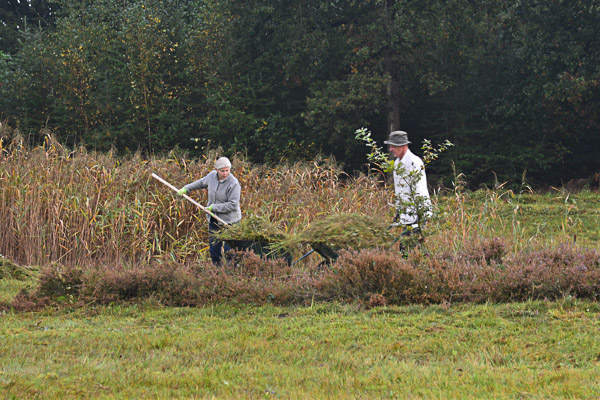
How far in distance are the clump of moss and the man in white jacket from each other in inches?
53.0

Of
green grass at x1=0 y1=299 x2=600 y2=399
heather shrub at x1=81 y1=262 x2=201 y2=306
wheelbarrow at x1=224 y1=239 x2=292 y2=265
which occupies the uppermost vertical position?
wheelbarrow at x1=224 y1=239 x2=292 y2=265

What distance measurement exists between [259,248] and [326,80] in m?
16.3

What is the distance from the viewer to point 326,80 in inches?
930

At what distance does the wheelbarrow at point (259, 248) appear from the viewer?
26.2ft

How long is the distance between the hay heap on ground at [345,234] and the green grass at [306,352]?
0.87m

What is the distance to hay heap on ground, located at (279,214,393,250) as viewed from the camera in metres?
7.43

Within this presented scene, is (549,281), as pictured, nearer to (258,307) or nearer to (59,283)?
(258,307)

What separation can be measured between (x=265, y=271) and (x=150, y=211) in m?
3.14

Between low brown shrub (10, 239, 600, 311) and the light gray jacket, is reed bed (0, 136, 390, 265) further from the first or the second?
low brown shrub (10, 239, 600, 311)

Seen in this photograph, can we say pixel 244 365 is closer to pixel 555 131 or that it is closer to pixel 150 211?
pixel 150 211

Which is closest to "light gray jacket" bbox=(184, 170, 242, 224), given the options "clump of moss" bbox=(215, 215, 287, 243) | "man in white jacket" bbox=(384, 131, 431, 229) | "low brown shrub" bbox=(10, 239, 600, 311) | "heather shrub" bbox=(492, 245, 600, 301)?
"clump of moss" bbox=(215, 215, 287, 243)

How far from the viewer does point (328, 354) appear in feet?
17.0

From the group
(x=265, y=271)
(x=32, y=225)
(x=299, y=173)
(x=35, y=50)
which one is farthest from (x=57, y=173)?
(x=35, y=50)

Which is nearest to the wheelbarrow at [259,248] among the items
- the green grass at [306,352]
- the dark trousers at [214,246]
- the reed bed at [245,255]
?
the reed bed at [245,255]
